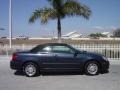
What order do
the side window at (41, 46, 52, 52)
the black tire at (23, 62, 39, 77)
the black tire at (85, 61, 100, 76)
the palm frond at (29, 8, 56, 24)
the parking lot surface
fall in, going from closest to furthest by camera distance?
the parking lot surface < the black tire at (23, 62, 39, 77) < the black tire at (85, 61, 100, 76) < the side window at (41, 46, 52, 52) < the palm frond at (29, 8, 56, 24)

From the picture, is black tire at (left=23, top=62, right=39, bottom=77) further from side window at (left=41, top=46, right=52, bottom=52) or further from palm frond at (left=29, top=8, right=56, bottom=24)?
palm frond at (left=29, top=8, right=56, bottom=24)

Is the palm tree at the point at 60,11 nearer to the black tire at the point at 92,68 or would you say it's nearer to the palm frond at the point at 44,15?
the palm frond at the point at 44,15

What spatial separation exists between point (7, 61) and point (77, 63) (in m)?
7.21

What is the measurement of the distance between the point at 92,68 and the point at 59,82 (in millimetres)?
2344

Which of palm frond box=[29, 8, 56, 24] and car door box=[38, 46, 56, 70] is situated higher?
palm frond box=[29, 8, 56, 24]

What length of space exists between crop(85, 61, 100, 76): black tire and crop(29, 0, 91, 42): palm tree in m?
8.49

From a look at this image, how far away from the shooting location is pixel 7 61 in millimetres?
17922

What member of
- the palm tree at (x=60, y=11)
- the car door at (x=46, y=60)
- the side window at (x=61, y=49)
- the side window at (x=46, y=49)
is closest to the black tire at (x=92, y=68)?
the side window at (x=61, y=49)

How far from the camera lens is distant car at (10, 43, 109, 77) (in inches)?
472

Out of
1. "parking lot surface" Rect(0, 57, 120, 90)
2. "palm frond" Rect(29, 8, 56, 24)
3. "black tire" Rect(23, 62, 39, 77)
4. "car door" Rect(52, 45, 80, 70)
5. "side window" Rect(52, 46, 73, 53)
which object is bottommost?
"parking lot surface" Rect(0, 57, 120, 90)

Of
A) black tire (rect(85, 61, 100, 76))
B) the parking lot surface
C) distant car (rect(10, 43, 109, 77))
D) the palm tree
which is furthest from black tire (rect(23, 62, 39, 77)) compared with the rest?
the palm tree

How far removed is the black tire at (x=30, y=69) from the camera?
39.2 ft

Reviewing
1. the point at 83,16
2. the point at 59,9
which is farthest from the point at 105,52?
the point at 59,9

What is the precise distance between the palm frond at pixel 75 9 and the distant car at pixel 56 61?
832 centimetres
